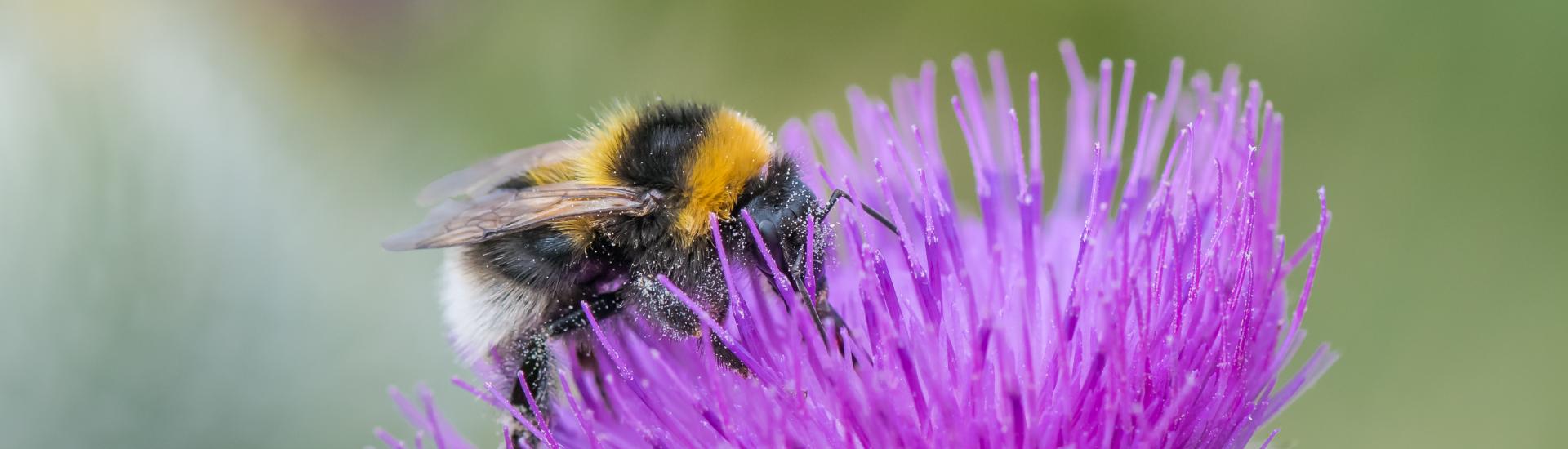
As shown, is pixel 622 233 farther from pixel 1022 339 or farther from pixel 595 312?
pixel 1022 339

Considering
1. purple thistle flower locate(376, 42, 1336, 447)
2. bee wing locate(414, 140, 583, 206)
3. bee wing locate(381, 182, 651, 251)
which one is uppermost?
bee wing locate(414, 140, 583, 206)

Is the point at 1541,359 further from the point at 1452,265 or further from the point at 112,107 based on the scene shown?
the point at 112,107

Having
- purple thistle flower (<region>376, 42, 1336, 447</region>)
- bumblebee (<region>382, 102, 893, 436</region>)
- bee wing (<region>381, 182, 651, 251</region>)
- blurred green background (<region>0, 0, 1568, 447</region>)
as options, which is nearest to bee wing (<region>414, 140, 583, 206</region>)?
bumblebee (<region>382, 102, 893, 436</region>)

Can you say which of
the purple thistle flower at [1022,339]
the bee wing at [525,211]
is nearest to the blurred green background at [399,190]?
the purple thistle flower at [1022,339]

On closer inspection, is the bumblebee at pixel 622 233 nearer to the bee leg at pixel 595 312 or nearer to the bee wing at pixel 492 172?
the bee leg at pixel 595 312

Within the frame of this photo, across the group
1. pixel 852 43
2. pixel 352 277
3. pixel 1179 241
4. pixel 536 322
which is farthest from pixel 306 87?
pixel 1179 241

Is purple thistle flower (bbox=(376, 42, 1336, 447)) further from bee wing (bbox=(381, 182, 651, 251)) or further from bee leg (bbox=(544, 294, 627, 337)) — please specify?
bee wing (bbox=(381, 182, 651, 251))

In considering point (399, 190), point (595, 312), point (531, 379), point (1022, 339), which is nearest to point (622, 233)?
point (595, 312)
